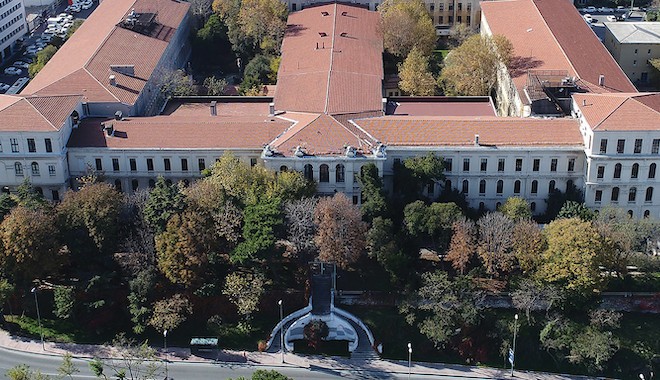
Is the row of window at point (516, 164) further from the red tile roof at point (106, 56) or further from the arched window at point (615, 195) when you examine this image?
the red tile roof at point (106, 56)

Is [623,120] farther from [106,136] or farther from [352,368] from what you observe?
[106,136]

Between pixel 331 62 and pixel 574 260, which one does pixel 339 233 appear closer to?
pixel 574 260

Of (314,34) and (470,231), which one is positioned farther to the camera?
(314,34)

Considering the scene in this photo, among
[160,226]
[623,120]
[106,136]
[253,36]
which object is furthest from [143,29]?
[623,120]

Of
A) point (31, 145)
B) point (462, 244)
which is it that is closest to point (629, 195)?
point (462, 244)

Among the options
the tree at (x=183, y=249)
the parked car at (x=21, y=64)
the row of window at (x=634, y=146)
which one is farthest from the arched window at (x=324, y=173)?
the parked car at (x=21, y=64)

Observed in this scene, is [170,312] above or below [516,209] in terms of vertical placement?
below
